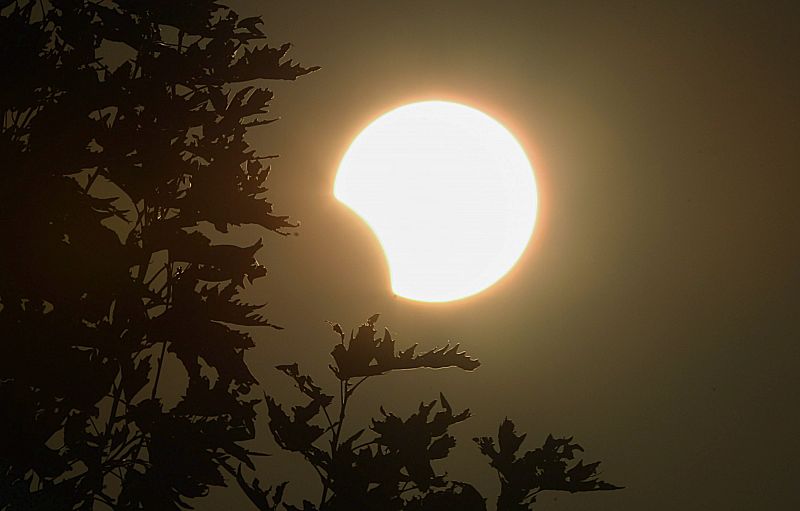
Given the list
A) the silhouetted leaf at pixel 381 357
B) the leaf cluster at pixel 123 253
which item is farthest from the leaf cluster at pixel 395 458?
the leaf cluster at pixel 123 253

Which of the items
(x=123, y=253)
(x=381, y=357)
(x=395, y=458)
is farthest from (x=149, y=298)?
(x=395, y=458)

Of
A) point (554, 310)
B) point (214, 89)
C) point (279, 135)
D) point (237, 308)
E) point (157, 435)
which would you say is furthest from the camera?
point (554, 310)

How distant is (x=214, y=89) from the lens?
12.1 feet

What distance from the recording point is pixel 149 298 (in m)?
3.33

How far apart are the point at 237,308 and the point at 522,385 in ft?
16.7

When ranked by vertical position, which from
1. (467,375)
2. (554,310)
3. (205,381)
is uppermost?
(554,310)

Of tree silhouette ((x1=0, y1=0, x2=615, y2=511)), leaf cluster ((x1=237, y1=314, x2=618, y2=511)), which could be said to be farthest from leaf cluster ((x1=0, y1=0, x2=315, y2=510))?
leaf cluster ((x1=237, y1=314, x2=618, y2=511))

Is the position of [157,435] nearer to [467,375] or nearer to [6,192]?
[6,192]

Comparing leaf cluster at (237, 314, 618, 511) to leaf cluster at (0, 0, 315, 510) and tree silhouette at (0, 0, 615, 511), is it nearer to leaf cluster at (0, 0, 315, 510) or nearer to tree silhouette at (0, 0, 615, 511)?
tree silhouette at (0, 0, 615, 511)

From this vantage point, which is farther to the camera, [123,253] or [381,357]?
[381,357]

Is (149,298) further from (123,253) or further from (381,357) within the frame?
(381,357)

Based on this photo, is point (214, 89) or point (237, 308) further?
point (214, 89)

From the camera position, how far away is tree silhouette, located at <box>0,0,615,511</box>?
3.10 meters

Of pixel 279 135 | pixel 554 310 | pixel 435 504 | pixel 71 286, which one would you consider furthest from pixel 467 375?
pixel 71 286
